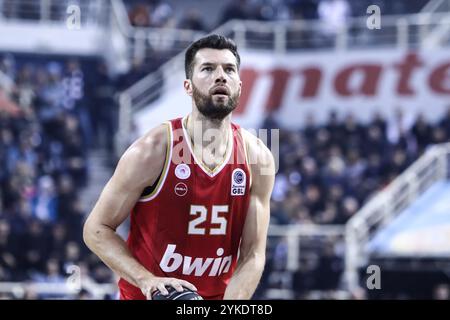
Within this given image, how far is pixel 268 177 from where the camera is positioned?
6.68 metres

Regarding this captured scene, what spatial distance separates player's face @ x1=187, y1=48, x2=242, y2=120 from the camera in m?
6.33

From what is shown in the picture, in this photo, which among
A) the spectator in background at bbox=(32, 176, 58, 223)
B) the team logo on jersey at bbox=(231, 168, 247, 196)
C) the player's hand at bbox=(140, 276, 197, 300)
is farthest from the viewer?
the spectator in background at bbox=(32, 176, 58, 223)

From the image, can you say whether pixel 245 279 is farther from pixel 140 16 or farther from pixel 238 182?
pixel 140 16

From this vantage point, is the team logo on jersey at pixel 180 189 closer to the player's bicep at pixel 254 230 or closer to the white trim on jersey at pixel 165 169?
the white trim on jersey at pixel 165 169

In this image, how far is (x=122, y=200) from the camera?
6348 mm

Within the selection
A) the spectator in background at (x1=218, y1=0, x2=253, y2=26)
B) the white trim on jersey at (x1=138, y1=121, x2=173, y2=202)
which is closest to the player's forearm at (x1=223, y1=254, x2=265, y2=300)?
the white trim on jersey at (x1=138, y1=121, x2=173, y2=202)

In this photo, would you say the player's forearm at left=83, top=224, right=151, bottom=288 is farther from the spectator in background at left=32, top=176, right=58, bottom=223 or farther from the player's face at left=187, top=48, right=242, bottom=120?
the spectator in background at left=32, top=176, right=58, bottom=223

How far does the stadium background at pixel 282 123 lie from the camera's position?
A: 16250 mm

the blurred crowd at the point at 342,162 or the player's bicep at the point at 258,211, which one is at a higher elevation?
the player's bicep at the point at 258,211

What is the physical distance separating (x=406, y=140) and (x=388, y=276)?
2949 mm

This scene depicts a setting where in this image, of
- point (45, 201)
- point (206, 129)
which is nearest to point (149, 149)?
point (206, 129)

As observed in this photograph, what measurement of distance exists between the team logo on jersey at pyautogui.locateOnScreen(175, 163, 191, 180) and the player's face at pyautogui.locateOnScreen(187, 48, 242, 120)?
360mm

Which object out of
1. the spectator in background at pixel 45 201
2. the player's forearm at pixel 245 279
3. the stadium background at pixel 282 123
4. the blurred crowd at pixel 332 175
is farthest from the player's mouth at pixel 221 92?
the spectator in background at pixel 45 201
